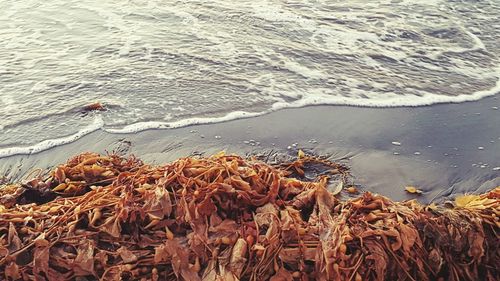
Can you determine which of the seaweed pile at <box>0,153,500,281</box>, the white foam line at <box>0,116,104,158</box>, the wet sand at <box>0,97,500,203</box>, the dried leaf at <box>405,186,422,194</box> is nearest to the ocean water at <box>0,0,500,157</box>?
the white foam line at <box>0,116,104,158</box>

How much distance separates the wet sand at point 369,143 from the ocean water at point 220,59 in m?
0.18

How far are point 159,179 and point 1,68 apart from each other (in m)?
4.00

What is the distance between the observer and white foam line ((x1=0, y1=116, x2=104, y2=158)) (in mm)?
4445

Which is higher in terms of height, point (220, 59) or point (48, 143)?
point (220, 59)

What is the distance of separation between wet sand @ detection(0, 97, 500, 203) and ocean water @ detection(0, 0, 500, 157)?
177 mm

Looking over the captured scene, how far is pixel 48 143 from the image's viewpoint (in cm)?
458

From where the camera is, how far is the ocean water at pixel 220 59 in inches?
202

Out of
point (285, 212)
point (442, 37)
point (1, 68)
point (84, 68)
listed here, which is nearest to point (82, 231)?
point (285, 212)

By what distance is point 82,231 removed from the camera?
282cm

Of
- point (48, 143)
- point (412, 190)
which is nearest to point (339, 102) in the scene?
point (412, 190)

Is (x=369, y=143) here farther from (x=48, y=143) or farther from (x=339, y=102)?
(x=48, y=143)

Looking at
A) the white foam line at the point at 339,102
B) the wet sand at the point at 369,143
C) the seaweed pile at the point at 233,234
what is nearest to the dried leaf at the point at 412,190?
the wet sand at the point at 369,143

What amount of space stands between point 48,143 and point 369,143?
9.82 feet

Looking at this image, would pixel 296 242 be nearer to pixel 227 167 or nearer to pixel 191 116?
pixel 227 167
